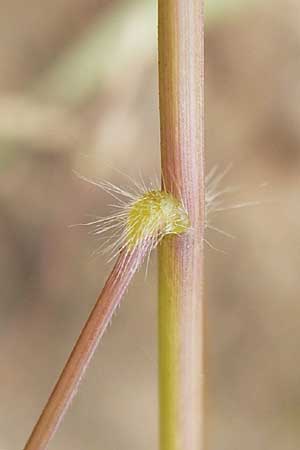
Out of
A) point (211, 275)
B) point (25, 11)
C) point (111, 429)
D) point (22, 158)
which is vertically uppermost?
point (25, 11)

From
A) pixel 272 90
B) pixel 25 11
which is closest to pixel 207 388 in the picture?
pixel 272 90

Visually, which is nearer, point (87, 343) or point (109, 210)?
point (87, 343)

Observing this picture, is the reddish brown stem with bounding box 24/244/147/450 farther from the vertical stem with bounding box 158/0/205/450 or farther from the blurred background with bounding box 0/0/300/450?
the blurred background with bounding box 0/0/300/450

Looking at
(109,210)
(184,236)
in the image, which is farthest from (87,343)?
(109,210)

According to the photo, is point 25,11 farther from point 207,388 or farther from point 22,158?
point 207,388

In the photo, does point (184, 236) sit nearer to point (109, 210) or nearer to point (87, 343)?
point (87, 343)

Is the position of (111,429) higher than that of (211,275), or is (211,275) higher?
(211,275)

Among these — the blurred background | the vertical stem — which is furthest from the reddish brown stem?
the blurred background
